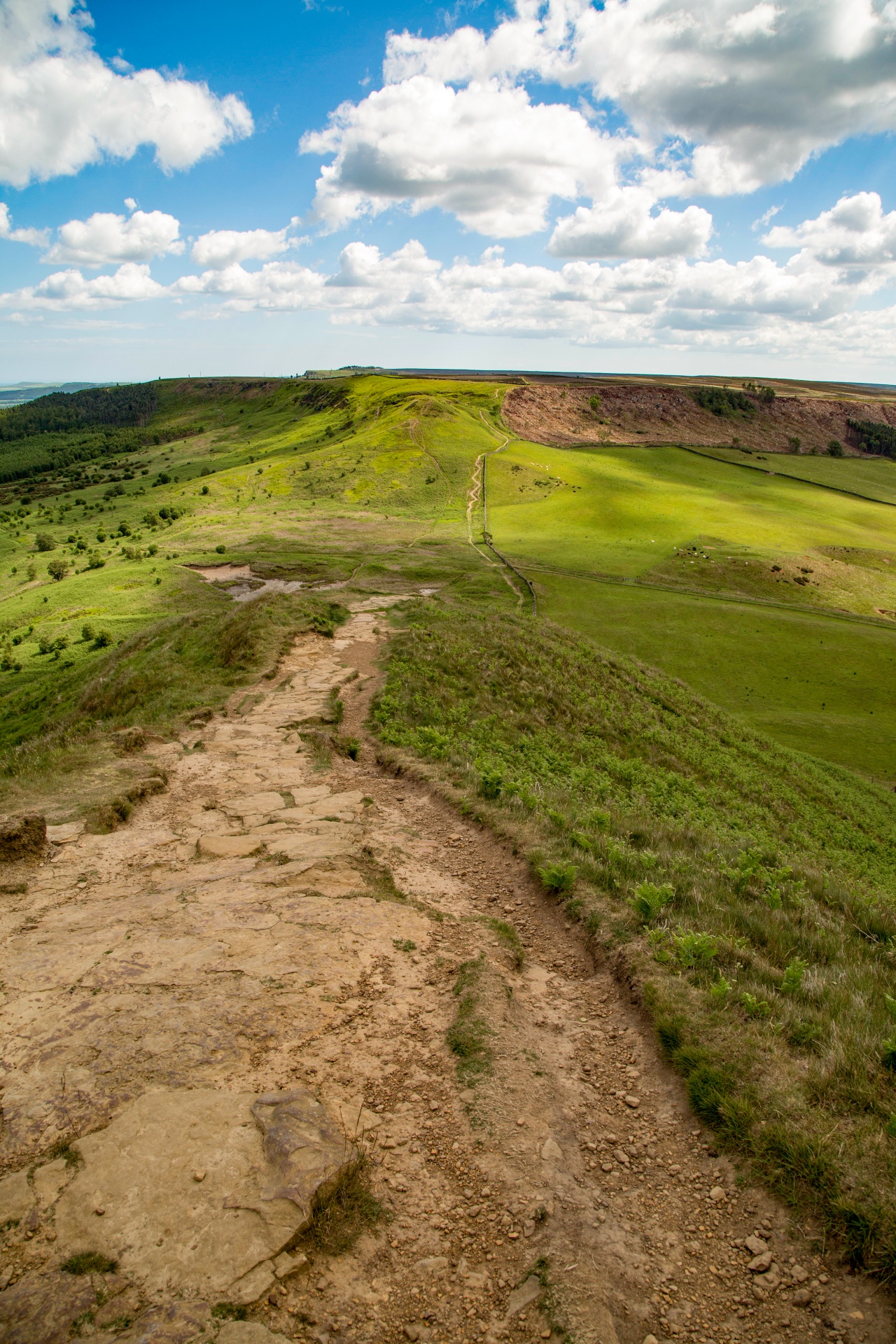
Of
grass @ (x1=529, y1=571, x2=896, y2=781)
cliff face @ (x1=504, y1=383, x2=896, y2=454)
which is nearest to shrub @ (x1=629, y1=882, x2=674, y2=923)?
grass @ (x1=529, y1=571, x2=896, y2=781)

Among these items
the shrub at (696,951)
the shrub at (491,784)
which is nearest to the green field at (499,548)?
the shrub at (491,784)

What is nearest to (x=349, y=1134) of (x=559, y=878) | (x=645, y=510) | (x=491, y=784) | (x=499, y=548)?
(x=559, y=878)

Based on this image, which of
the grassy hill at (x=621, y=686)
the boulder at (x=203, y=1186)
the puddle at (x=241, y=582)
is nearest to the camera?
the boulder at (x=203, y=1186)

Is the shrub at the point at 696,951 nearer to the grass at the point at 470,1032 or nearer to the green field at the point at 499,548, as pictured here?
the grass at the point at 470,1032

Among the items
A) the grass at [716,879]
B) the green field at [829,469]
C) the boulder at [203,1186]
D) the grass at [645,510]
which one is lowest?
the grass at [716,879]

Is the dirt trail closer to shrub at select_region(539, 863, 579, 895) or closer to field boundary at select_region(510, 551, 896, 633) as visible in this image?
shrub at select_region(539, 863, 579, 895)

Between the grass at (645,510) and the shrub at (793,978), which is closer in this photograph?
the shrub at (793,978)
